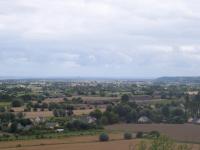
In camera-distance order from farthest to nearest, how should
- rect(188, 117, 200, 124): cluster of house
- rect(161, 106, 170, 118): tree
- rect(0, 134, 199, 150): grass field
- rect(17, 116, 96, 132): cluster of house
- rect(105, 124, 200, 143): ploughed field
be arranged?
rect(161, 106, 170, 118): tree
rect(188, 117, 200, 124): cluster of house
rect(17, 116, 96, 132): cluster of house
rect(105, 124, 200, 143): ploughed field
rect(0, 134, 199, 150): grass field

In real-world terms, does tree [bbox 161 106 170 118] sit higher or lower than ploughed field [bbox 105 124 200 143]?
higher

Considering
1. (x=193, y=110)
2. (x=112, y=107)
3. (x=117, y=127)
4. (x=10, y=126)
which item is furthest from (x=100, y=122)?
(x=193, y=110)

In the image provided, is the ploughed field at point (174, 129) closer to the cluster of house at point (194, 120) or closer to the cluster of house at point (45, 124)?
the cluster of house at point (45, 124)

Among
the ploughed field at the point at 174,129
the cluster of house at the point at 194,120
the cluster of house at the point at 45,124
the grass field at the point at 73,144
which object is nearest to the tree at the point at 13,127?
the cluster of house at the point at 45,124

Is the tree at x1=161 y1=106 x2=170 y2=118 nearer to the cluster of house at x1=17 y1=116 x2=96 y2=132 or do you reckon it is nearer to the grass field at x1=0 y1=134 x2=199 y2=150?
the cluster of house at x1=17 y1=116 x2=96 y2=132

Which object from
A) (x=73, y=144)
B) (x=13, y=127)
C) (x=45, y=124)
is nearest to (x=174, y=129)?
(x=45, y=124)

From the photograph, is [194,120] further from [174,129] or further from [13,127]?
[13,127]

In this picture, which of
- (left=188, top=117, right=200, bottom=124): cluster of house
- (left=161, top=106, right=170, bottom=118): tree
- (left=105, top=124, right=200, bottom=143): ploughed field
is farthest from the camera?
(left=161, top=106, right=170, bottom=118): tree

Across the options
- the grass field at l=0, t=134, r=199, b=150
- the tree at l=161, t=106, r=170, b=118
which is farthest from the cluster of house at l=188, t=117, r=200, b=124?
the grass field at l=0, t=134, r=199, b=150
